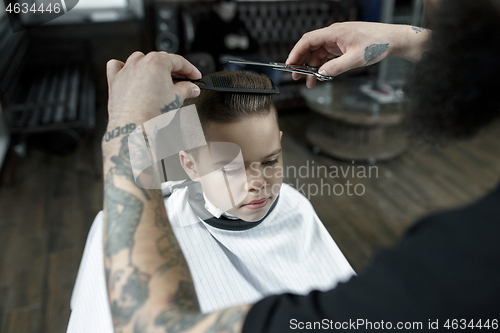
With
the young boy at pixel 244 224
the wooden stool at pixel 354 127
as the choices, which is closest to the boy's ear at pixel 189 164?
the young boy at pixel 244 224

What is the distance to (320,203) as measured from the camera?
2.24 m

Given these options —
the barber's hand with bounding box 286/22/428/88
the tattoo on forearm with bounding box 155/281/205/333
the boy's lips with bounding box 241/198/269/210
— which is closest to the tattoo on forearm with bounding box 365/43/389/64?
→ the barber's hand with bounding box 286/22/428/88

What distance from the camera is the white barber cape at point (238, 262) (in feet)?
2.87

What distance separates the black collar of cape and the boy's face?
0.11ft

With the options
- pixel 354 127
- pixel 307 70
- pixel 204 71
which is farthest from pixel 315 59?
pixel 354 127

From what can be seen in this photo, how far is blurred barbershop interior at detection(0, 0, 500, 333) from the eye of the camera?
1.86 meters

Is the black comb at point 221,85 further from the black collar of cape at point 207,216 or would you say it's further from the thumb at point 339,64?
→ the black collar of cape at point 207,216

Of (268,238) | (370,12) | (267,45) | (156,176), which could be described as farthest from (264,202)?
(370,12)

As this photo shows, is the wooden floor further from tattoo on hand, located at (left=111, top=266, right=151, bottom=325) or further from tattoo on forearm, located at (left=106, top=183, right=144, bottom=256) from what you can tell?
tattoo on hand, located at (left=111, top=266, right=151, bottom=325)

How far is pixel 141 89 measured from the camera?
57cm

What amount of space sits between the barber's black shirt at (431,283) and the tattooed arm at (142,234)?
12 centimetres

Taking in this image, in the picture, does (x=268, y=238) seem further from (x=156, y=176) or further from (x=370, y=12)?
(x=370, y=12)

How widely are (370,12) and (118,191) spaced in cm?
417

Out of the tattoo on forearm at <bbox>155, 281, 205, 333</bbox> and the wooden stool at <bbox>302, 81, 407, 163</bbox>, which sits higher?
the tattoo on forearm at <bbox>155, 281, 205, 333</bbox>
